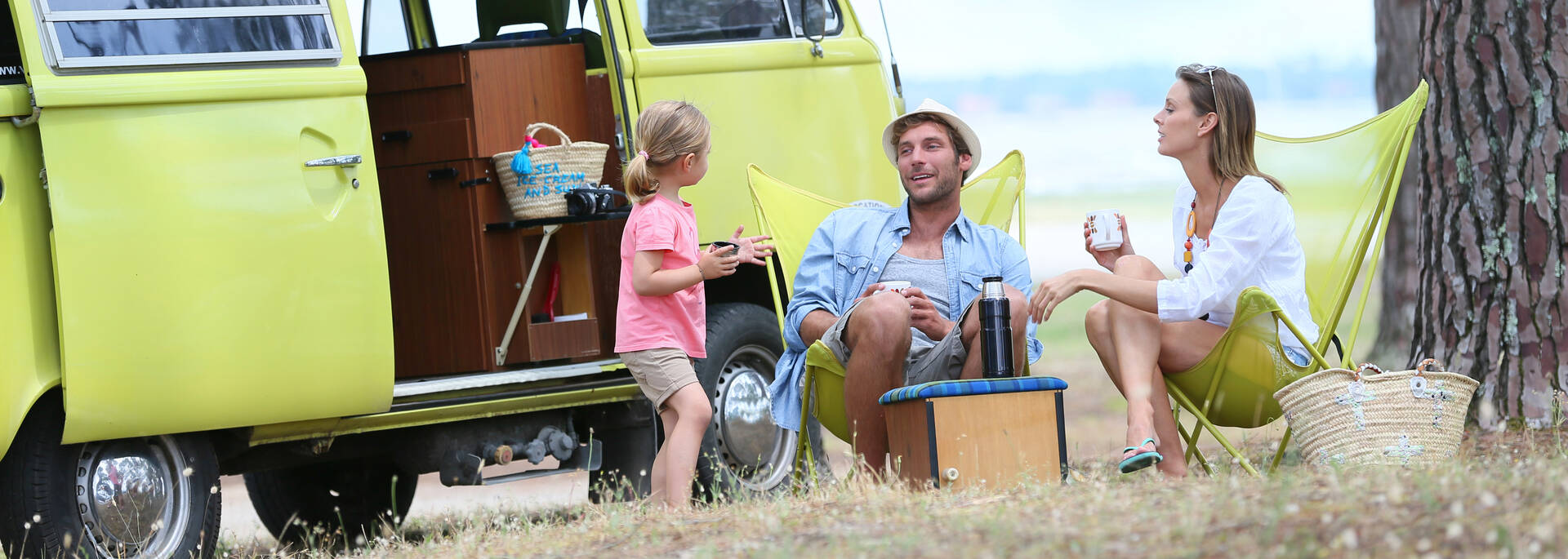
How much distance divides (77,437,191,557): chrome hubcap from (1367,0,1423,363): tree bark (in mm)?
8249

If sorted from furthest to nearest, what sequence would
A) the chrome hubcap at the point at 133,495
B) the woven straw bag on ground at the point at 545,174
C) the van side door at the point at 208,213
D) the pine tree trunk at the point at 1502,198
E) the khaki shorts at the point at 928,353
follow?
the pine tree trunk at the point at 1502,198 → the woven straw bag on ground at the point at 545,174 → the khaki shorts at the point at 928,353 → the chrome hubcap at the point at 133,495 → the van side door at the point at 208,213

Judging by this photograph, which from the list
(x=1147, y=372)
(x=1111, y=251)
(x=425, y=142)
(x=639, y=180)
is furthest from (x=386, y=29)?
(x=1147, y=372)

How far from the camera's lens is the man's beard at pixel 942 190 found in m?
4.70

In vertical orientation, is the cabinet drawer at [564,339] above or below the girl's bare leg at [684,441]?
above

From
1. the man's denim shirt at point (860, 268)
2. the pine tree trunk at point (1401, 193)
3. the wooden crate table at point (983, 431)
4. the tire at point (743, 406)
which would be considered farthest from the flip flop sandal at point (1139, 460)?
the pine tree trunk at point (1401, 193)

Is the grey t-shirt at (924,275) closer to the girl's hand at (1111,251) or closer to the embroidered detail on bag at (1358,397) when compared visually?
the girl's hand at (1111,251)

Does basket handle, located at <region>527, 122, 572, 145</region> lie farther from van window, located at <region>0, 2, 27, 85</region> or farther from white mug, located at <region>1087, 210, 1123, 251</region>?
white mug, located at <region>1087, 210, 1123, 251</region>

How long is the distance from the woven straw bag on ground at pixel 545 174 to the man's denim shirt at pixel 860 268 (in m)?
0.83

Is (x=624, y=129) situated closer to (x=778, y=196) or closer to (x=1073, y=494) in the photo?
(x=778, y=196)

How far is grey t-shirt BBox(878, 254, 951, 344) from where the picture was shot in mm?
4699

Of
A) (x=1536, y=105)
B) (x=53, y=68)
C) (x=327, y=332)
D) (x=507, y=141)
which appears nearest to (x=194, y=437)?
(x=327, y=332)

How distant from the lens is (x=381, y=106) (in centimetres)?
552

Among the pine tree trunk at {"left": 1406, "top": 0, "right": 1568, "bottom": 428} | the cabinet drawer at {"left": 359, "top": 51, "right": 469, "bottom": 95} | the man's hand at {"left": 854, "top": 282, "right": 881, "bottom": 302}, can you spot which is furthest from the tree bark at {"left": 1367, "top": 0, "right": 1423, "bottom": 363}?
the cabinet drawer at {"left": 359, "top": 51, "right": 469, "bottom": 95}

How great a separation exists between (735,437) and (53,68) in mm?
2647
